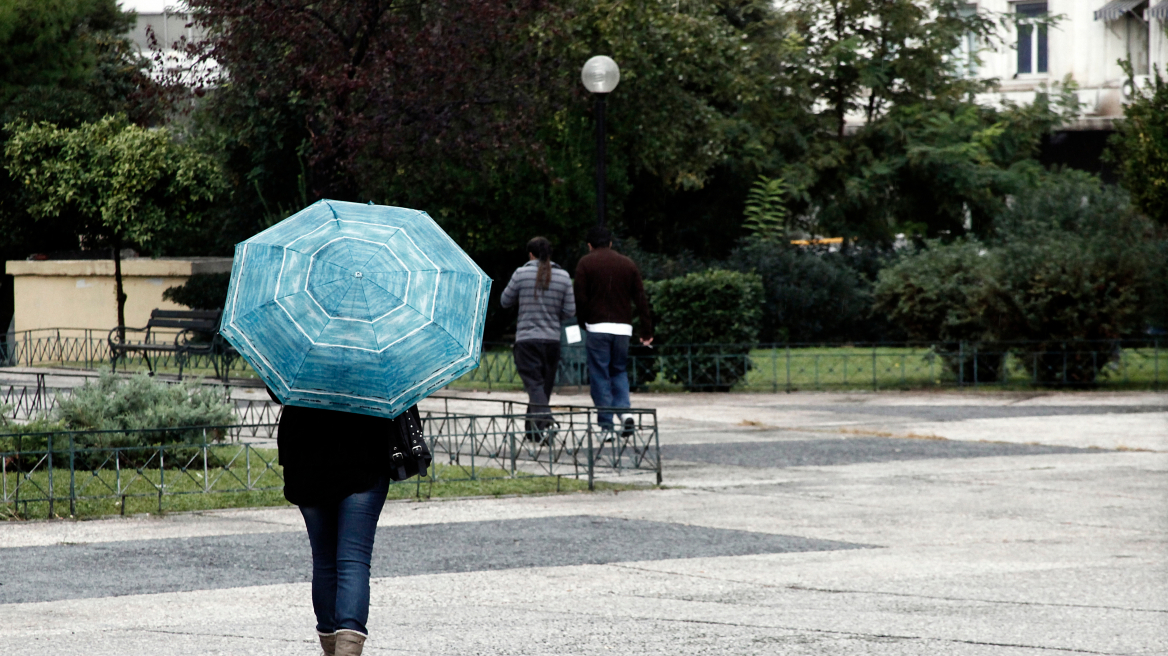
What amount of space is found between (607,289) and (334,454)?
25.4 feet

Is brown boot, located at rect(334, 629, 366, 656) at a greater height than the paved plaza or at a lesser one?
greater

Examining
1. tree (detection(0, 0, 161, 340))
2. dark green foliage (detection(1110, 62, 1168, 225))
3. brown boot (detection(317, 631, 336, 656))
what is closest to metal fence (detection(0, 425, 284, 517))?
brown boot (detection(317, 631, 336, 656))

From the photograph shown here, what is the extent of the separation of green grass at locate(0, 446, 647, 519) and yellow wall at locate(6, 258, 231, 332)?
1717 cm

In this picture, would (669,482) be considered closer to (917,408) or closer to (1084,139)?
(917,408)

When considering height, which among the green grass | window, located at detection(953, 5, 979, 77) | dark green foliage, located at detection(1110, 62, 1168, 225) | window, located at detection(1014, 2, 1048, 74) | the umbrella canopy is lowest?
the green grass

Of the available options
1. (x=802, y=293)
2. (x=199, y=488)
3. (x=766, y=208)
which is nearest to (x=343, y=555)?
(x=199, y=488)

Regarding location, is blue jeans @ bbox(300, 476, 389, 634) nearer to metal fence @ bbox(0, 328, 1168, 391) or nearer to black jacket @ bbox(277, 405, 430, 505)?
black jacket @ bbox(277, 405, 430, 505)

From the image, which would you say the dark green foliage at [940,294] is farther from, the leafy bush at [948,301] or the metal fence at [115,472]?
the metal fence at [115,472]

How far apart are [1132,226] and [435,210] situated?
10.9m

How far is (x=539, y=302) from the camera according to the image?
11508 millimetres

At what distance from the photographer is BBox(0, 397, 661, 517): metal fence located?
8.23 meters

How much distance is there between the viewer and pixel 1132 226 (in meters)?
20.3

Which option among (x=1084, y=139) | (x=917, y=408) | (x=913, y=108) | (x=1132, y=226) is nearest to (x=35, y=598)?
(x=917, y=408)

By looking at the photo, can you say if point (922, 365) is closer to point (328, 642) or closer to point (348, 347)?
point (328, 642)
